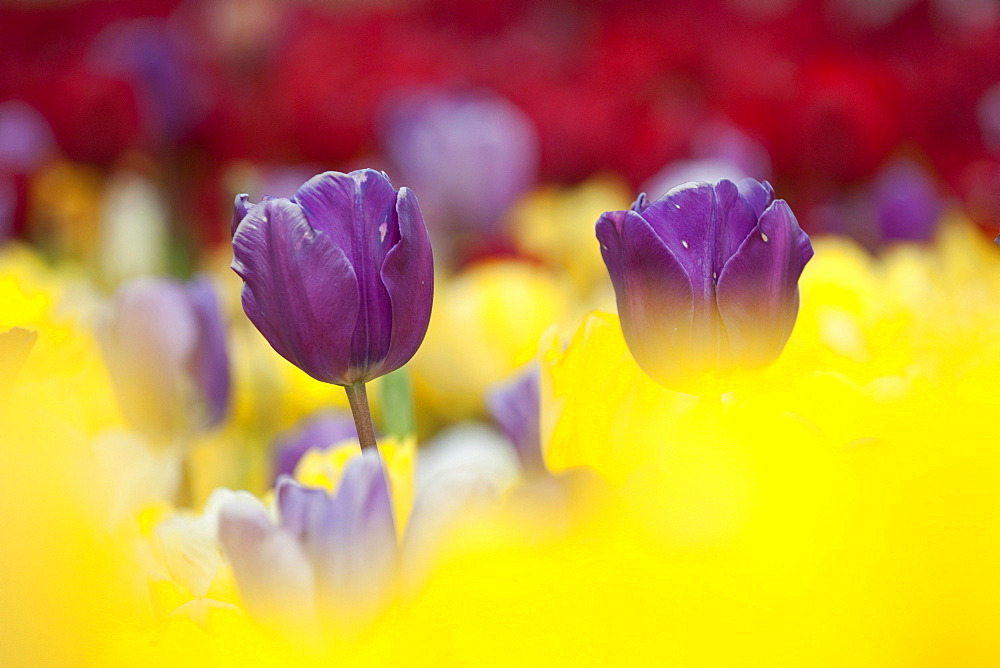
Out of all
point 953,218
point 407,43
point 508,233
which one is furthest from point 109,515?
point 407,43

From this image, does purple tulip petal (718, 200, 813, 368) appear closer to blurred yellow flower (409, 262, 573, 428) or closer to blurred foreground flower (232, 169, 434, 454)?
blurred foreground flower (232, 169, 434, 454)

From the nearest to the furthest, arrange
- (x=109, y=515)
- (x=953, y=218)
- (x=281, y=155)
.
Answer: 1. (x=109, y=515)
2. (x=953, y=218)
3. (x=281, y=155)

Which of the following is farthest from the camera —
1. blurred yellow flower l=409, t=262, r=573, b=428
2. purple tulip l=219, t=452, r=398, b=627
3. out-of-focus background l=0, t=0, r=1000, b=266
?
out-of-focus background l=0, t=0, r=1000, b=266

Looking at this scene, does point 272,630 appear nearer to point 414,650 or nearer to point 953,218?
point 414,650

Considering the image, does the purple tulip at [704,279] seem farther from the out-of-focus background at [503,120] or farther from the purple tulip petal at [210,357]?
the out-of-focus background at [503,120]

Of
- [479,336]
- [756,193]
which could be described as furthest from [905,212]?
[756,193]

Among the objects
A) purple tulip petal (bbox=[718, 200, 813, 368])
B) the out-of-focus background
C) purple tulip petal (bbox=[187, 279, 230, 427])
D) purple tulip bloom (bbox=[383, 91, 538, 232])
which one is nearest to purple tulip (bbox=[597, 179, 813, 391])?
purple tulip petal (bbox=[718, 200, 813, 368])

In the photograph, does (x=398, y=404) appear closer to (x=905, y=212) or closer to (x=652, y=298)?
(x=652, y=298)
